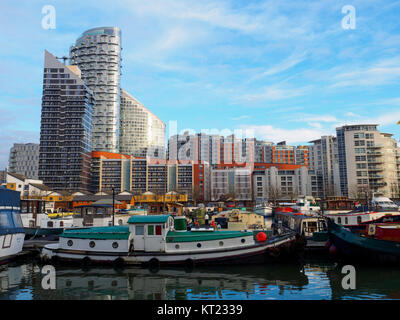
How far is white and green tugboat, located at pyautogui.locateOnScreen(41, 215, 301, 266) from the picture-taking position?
24734 mm

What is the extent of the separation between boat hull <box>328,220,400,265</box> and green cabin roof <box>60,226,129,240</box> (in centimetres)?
1815

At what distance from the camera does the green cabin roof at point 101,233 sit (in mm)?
25781

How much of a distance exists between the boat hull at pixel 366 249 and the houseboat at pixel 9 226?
28082mm

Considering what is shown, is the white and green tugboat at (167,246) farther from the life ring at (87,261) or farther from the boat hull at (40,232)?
the boat hull at (40,232)

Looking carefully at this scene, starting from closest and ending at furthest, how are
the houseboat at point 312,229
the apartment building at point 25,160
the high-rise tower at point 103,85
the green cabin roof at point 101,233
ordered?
1. the green cabin roof at point 101,233
2. the houseboat at point 312,229
3. the high-rise tower at point 103,85
4. the apartment building at point 25,160

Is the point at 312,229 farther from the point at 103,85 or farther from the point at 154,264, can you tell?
the point at 103,85

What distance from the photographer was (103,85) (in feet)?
556

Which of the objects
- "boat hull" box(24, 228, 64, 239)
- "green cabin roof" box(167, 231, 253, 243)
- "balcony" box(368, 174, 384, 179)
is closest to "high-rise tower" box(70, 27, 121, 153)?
"balcony" box(368, 174, 384, 179)

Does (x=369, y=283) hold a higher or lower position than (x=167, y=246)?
lower

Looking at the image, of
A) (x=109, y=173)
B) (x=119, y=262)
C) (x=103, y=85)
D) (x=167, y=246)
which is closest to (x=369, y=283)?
(x=167, y=246)

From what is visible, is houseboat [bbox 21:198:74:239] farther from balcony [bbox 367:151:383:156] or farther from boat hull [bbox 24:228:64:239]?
balcony [bbox 367:151:383:156]

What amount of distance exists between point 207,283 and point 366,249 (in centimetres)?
1348

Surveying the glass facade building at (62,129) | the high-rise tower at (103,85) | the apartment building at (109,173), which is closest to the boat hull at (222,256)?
the glass facade building at (62,129)
